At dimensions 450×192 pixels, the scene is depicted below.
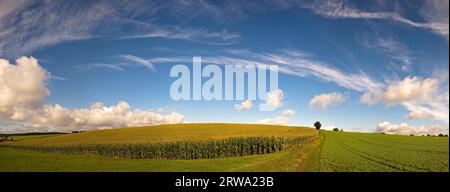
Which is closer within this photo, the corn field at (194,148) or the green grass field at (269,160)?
the green grass field at (269,160)

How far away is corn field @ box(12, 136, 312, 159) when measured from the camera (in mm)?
37531

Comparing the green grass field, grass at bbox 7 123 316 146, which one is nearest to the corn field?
the green grass field

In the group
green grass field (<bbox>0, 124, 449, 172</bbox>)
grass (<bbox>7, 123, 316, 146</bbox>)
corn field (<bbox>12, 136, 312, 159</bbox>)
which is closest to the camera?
green grass field (<bbox>0, 124, 449, 172</bbox>)

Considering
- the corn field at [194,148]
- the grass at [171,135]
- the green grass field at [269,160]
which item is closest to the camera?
the green grass field at [269,160]

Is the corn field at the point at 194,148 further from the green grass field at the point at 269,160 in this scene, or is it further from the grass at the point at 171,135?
the grass at the point at 171,135

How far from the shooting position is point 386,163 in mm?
26609

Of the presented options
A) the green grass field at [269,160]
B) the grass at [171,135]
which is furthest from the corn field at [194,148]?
the grass at [171,135]

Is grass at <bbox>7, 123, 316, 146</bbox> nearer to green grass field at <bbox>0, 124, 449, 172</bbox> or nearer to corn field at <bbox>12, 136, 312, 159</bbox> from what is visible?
green grass field at <bbox>0, 124, 449, 172</bbox>

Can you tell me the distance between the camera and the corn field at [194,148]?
37.5 m

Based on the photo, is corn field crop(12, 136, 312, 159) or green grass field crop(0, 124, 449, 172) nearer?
green grass field crop(0, 124, 449, 172)
